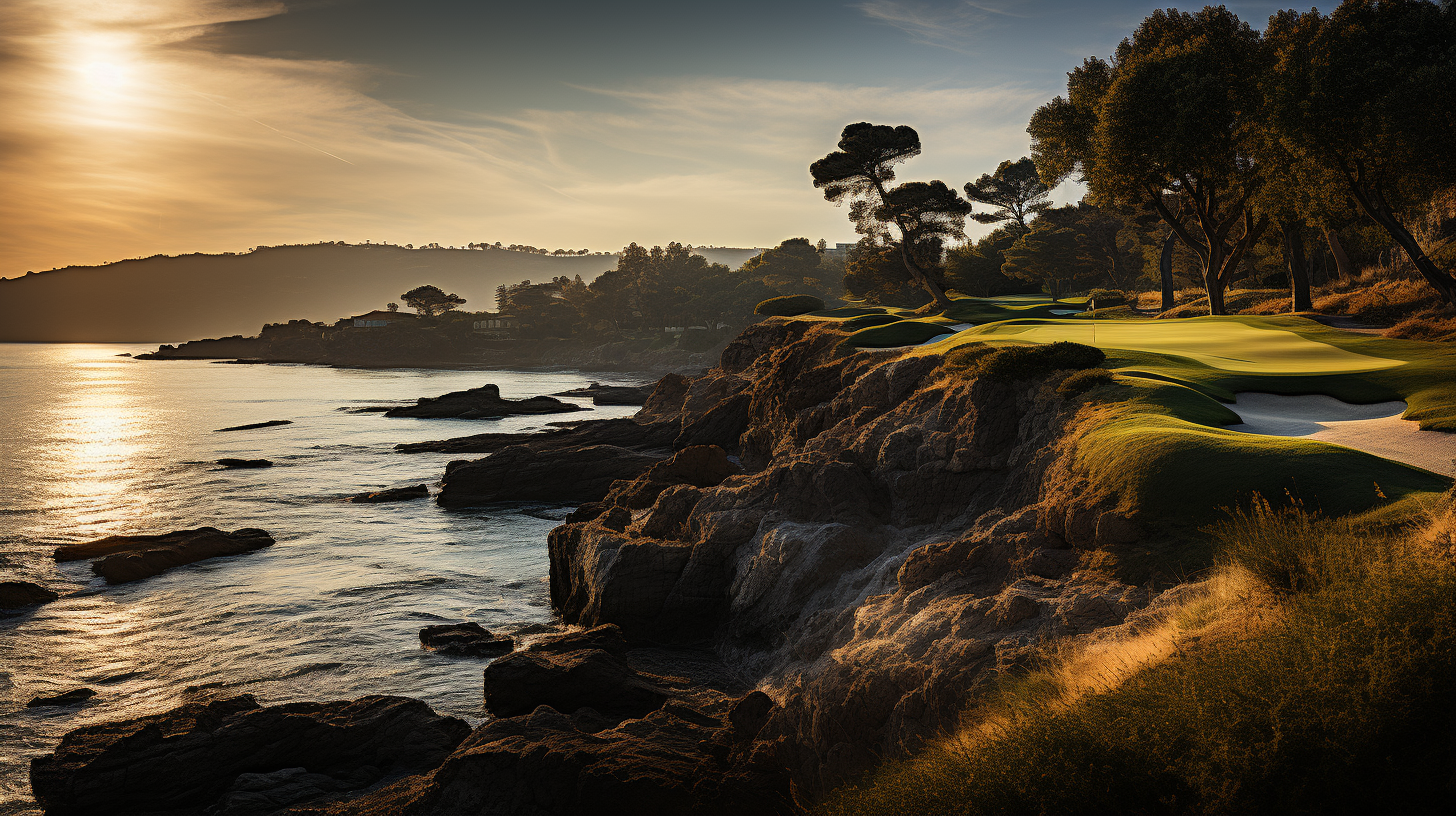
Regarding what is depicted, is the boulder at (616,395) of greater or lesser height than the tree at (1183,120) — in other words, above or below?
below

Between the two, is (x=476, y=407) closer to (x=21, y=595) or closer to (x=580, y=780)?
(x=21, y=595)

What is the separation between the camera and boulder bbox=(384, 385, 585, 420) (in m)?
80.3

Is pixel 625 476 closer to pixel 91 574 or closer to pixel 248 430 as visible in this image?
pixel 91 574

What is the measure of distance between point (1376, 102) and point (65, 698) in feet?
130

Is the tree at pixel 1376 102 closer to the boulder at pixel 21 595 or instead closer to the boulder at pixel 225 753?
the boulder at pixel 225 753

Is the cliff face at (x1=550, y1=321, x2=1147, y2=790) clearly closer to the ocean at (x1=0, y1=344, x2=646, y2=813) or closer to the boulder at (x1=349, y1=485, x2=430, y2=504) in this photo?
the ocean at (x1=0, y1=344, x2=646, y2=813)

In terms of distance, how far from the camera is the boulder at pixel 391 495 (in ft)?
130

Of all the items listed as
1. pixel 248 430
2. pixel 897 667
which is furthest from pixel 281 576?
pixel 248 430

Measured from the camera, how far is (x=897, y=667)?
10570mm

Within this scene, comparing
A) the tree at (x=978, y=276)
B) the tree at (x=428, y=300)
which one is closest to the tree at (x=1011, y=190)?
the tree at (x=978, y=276)

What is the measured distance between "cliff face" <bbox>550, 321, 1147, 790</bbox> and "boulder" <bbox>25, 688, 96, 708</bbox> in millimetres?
10741

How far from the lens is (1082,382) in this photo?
54.1 feet

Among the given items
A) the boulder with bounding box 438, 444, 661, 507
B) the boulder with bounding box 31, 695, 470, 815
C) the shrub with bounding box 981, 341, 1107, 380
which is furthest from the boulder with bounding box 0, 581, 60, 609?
the shrub with bounding box 981, 341, 1107, 380

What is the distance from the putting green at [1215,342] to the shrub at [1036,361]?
5.42 meters
